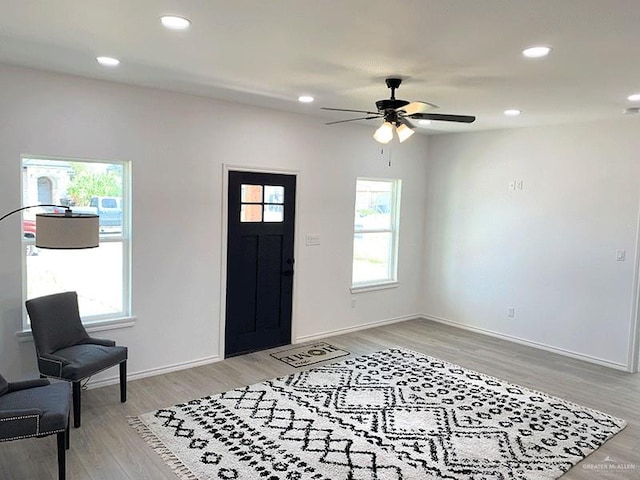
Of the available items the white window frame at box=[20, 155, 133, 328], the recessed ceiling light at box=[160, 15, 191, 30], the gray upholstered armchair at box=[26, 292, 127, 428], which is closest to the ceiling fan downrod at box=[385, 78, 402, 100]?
the recessed ceiling light at box=[160, 15, 191, 30]

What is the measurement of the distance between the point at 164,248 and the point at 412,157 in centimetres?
380

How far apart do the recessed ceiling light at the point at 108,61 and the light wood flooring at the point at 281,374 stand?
2.67 meters

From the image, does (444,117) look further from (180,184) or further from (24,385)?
(24,385)

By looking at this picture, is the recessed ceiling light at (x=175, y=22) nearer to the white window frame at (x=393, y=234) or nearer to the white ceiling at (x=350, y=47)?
the white ceiling at (x=350, y=47)

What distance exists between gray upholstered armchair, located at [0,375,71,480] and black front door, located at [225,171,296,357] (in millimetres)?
2267

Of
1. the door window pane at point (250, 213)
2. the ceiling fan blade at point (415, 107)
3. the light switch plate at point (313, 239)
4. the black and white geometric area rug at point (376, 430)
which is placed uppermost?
the ceiling fan blade at point (415, 107)

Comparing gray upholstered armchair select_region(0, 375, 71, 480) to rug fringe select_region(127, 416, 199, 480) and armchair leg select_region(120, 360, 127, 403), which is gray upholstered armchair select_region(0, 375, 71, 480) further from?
armchair leg select_region(120, 360, 127, 403)

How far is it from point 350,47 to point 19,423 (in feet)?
9.58

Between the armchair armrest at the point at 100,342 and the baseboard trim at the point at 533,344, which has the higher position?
the armchair armrest at the point at 100,342

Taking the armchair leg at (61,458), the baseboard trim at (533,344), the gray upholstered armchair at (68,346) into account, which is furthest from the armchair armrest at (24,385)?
the baseboard trim at (533,344)

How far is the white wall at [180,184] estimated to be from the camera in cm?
385

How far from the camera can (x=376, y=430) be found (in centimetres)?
361

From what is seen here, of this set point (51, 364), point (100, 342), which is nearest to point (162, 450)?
point (51, 364)

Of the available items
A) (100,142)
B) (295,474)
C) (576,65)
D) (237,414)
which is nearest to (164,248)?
(100,142)
